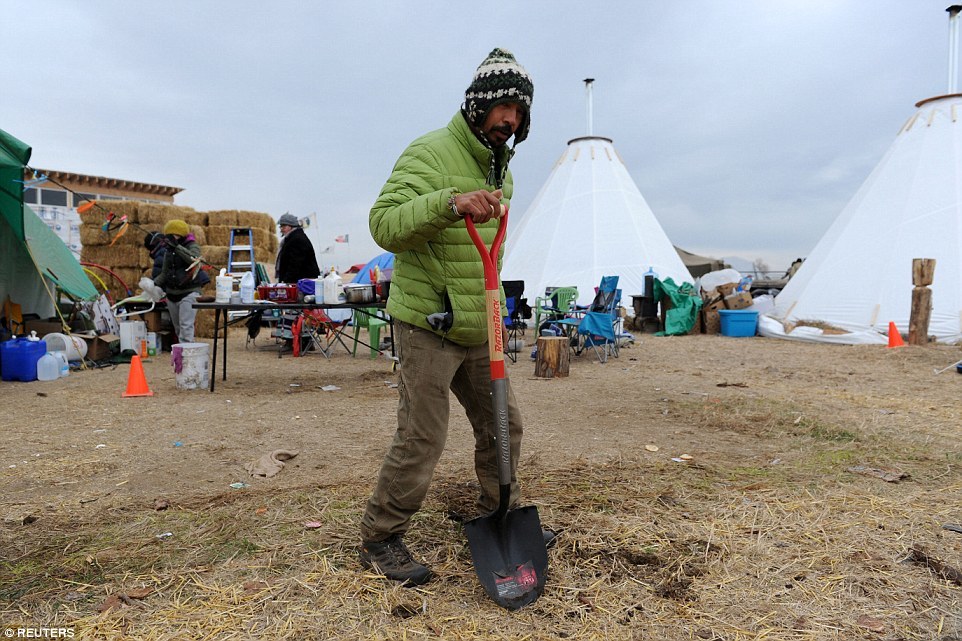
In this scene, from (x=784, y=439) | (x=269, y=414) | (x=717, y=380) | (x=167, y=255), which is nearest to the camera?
(x=784, y=439)

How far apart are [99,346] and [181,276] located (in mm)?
1471

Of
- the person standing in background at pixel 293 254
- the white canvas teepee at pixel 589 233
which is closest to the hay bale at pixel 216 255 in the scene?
the person standing in background at pixel 293 254

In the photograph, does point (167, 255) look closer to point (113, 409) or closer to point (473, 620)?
point (113, 409)

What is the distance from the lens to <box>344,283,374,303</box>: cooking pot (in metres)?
6.23

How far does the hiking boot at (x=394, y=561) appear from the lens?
88.3 inches

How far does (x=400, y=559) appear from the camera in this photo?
2.30 m

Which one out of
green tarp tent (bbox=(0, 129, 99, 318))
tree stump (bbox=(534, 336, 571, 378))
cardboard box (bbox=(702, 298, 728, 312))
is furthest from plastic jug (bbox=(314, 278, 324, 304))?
cardboard box (bbox=(702, 298, 728, 312))

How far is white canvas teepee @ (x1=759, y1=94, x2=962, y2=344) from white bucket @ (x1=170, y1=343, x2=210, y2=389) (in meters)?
10.4

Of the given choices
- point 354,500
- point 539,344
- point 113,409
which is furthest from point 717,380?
point 113,409

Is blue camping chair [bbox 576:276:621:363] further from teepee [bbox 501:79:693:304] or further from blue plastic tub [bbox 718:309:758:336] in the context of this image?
teepee [bbox 501:79:693:304]

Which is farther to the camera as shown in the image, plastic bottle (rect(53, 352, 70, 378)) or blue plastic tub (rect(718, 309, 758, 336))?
blue plastic tub (rect(718, 309, 758, 336))

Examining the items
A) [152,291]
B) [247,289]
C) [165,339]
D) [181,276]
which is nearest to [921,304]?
[247,289]

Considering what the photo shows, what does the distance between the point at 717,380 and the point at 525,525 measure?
5452mm

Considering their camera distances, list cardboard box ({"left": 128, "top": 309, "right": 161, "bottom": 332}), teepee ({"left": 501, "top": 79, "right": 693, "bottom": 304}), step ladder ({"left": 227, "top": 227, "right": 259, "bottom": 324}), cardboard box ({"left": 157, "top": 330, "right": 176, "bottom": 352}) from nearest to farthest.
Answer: cardboard box ({"left": 128, "top": 309, "right": 161, "bottom": 332}), cardboard box ({"left": 157, "top": 330, "right": 176, "bottom": 352}), step ladder ({"left": 227, "top": 227, "right": 259, "bottom": 324}), teepee ({"left": 501, "top": 79, "right": 693, "bottom": 304})
